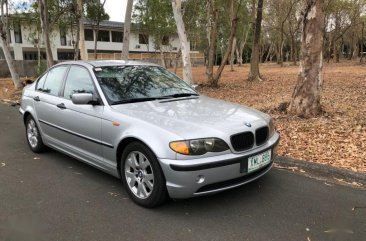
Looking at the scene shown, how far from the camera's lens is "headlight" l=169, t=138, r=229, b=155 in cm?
386

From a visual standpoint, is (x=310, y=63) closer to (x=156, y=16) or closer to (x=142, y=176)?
(x=142, y=176)

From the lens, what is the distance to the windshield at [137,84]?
5.01m

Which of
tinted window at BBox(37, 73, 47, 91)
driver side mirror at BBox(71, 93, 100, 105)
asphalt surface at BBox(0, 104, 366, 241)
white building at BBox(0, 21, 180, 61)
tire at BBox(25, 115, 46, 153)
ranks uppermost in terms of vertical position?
white building at BBox(0, 21, 180, 61)

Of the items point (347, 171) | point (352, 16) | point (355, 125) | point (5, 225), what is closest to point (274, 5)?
point (352, 16)

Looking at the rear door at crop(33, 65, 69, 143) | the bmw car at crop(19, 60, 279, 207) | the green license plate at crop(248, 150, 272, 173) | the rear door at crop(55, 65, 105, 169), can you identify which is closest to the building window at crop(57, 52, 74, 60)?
the rear door at crop(33, 65, 69, 143)

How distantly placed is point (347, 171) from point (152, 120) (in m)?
2.93

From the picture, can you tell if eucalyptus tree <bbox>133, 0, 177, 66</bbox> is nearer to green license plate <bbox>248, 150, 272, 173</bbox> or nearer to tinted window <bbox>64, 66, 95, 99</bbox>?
tinted window <bbox>64, 66, 95, 99</bbox>

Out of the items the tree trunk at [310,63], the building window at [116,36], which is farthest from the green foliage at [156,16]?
the building window at [116,36]

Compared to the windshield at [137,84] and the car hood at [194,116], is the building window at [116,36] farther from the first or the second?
the car hood at [194,116]

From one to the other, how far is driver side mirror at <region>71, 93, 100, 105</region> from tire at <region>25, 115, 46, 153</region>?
6.58 ft

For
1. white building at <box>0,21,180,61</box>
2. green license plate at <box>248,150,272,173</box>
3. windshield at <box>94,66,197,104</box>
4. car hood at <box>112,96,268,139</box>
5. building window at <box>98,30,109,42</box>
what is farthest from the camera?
building window at <box>98,30,109,42</box>

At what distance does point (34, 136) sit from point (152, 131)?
344 cm

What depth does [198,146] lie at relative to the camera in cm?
389

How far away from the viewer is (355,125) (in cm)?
750
